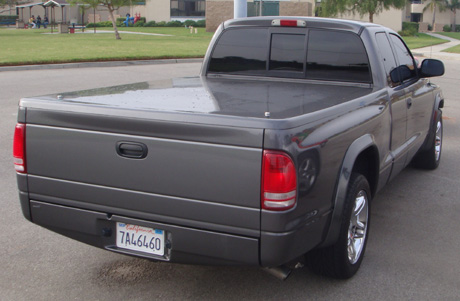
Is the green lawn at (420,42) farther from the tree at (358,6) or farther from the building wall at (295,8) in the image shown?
the building wall at (295,8)

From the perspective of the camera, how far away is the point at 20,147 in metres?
3.71

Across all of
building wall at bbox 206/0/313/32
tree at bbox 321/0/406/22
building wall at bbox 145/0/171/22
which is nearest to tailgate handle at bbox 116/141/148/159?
tree at bbox 321/0/406/22

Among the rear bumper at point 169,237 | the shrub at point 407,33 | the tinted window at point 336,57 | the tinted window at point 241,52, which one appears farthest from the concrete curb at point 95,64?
the shrub at point 407,33

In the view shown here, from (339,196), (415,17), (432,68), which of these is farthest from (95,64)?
(415,17)

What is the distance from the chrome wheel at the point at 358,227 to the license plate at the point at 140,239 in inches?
52.5

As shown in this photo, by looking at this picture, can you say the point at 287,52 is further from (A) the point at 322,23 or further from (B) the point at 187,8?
(B) the point at 187,8

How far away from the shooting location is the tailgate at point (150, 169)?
3.19m

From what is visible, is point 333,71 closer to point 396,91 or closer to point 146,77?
point 396,91

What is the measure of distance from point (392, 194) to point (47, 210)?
384 centimetres

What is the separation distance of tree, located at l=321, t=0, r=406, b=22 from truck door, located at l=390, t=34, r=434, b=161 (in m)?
43.6

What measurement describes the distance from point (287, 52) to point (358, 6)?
4568 cm

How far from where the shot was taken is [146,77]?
54.8ft

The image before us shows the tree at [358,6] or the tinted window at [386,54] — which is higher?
the tree at [358,6]

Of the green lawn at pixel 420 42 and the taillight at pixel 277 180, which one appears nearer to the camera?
the taillight at pixel 277 180
